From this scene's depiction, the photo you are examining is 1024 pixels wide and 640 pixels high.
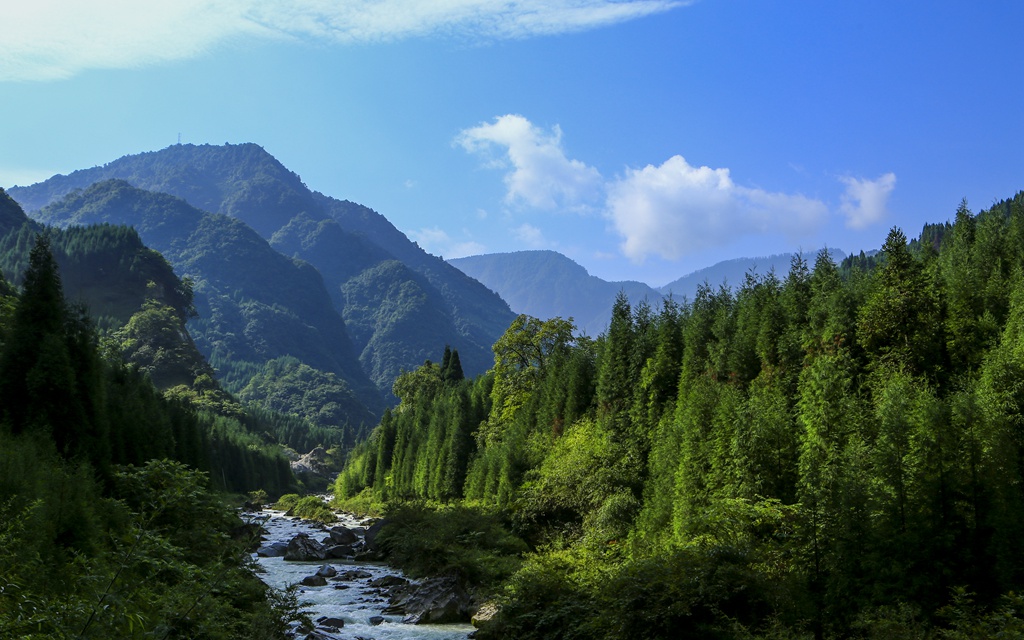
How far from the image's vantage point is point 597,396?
54.0 metres

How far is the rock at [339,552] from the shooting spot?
5850 centimetres

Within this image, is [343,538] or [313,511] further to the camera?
[313,511]

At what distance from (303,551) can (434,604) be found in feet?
86.5

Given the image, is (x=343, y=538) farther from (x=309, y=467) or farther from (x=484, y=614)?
(x=309, y=467)

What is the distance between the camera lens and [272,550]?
60.2 metres

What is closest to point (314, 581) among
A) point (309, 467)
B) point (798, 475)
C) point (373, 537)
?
point (373, 537)

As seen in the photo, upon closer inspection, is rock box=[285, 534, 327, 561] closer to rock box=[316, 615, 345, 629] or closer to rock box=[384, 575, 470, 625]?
rock box=[384, 575, 470, 625]

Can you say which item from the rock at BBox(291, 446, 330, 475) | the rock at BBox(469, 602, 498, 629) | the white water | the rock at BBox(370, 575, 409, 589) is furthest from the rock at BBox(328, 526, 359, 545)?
the rock at BBox(291, 446, 330, 475)

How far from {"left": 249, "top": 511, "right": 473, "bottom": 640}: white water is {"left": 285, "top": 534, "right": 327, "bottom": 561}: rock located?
36.9 inches

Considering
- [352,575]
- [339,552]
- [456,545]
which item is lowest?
[339,552]

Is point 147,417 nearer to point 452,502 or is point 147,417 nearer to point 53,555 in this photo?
point 452,502

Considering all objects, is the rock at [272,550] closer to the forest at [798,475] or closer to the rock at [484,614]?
the forest at [798,475]

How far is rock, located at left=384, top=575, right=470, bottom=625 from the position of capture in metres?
34.2

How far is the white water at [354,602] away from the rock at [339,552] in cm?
129
